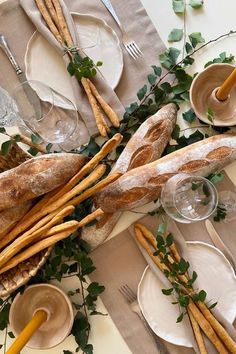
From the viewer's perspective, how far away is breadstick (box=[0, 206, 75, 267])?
109cm

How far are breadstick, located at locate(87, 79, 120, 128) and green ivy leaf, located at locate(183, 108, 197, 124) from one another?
0.15 m

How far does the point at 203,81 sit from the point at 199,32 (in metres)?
0.14

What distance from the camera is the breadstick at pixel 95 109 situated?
1229 mm

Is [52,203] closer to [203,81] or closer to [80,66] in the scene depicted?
[80,66]

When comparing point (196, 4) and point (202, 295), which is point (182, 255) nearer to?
point (202, 295)

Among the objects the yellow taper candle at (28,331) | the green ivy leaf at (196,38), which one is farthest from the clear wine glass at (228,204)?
the yellow taper candle at (28,331)

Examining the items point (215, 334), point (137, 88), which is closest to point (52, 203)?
point (137, 88)

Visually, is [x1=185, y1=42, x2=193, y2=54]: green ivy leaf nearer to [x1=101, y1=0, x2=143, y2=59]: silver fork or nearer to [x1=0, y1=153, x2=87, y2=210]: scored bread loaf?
[x1=101, y1=0, x2=143, y2=59]: silver fork

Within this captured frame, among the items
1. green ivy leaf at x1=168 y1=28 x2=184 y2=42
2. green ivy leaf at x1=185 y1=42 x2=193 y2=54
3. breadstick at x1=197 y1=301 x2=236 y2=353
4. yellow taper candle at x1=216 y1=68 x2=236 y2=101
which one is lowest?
breadstick at x1=197 y1=301 x2=236 y2=353

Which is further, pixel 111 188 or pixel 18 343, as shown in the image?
pixel 111 188

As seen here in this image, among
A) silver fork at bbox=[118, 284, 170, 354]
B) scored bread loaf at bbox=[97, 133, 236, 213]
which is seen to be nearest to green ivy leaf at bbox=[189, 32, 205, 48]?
scored bread loaf at bbox=[97, 133, 236, 213]

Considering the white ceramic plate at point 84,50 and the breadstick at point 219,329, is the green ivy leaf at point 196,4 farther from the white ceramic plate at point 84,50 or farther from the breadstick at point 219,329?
the breadstick at point 219,329

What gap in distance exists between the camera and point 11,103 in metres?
1.18

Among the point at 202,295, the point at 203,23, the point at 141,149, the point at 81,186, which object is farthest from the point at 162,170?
the point at 203,23
